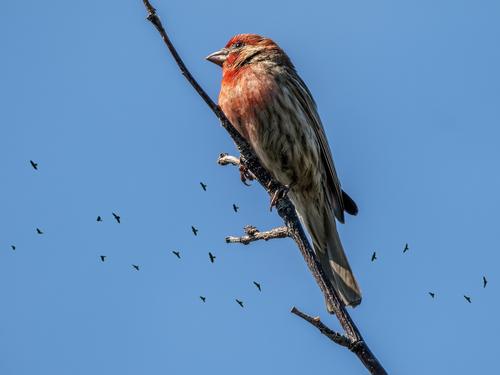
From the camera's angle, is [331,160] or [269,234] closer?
[269,234]

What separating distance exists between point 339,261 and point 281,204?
5.31 feet

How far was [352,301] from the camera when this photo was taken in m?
6.51

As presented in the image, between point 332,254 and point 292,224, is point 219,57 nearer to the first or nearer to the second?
point 332,254

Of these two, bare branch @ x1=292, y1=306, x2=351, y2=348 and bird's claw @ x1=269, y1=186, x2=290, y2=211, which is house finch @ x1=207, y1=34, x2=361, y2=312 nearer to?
bird's claw @ x1=269, y1=186, x2=290, y2=211


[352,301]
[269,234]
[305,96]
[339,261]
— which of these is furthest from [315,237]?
[269,234]

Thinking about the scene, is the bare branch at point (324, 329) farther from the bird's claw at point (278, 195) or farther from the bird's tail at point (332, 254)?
the bird's tail at point (332, 254)

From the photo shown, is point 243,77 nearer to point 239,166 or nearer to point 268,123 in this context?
point 268,123

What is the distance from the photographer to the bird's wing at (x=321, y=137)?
7461 mm

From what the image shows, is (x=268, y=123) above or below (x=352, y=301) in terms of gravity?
above

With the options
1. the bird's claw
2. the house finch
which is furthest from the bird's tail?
the bird's claw

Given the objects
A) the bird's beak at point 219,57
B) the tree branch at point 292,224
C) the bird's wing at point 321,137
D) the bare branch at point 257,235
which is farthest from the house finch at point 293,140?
the bare branch at point 257,235

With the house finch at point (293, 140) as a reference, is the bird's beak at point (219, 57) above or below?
above

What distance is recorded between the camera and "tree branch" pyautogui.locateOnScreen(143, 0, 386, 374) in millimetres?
4047

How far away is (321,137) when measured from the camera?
7699 mm
